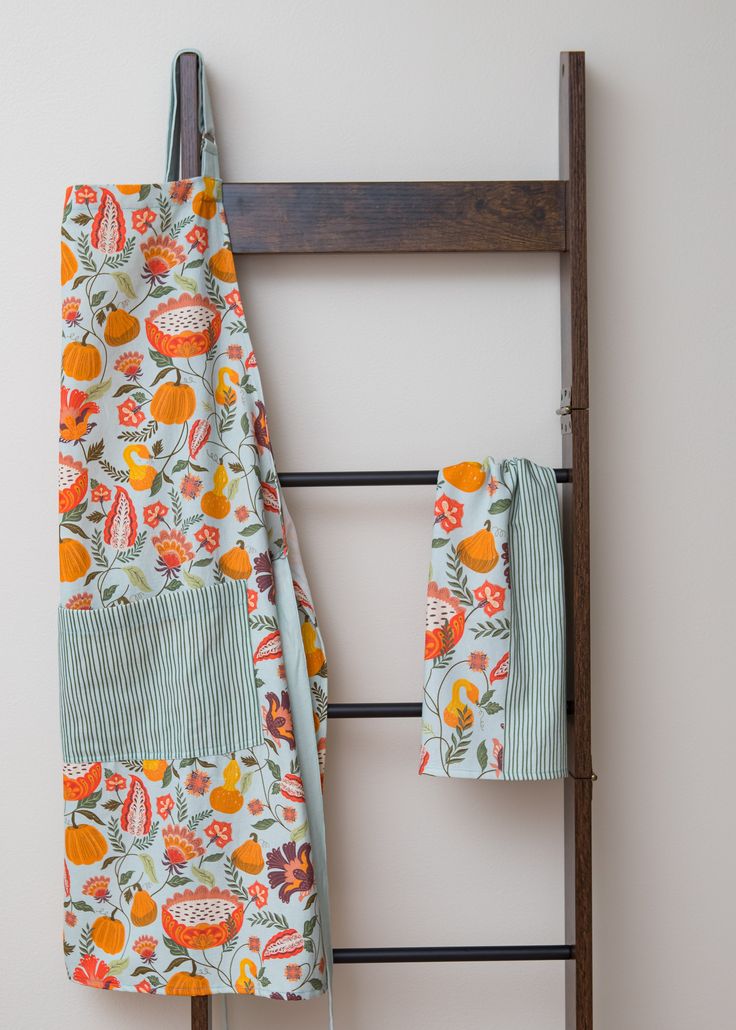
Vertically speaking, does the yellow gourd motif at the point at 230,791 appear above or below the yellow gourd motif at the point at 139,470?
below

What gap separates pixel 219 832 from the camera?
1.16 metres

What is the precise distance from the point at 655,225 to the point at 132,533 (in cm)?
82

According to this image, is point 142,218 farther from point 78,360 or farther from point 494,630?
point 494,630

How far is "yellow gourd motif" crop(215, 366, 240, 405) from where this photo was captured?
46.4 inches

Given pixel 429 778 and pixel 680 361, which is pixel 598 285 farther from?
pixel 429 778

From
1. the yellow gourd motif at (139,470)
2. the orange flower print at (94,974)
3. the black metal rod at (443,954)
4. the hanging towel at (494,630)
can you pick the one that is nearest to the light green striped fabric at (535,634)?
the hanging towel at (494,630)

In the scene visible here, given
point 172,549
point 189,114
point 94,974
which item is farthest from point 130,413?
point 94,974

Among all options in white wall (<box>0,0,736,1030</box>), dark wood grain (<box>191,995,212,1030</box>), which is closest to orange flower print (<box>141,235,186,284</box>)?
white wall (<box>0,0,736,1030</box>)

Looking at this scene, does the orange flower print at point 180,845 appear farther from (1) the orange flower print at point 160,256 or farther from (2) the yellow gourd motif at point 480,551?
(1) the orange flower print at point 160,256

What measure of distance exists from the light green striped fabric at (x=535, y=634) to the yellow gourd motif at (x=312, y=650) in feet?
0.81

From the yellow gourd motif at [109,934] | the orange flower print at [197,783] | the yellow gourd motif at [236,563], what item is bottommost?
the yellow gourd motif at [109,934]

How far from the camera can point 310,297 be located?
125 centimetres

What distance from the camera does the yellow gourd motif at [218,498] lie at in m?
1.17

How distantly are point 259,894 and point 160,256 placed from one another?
2.69 ft
